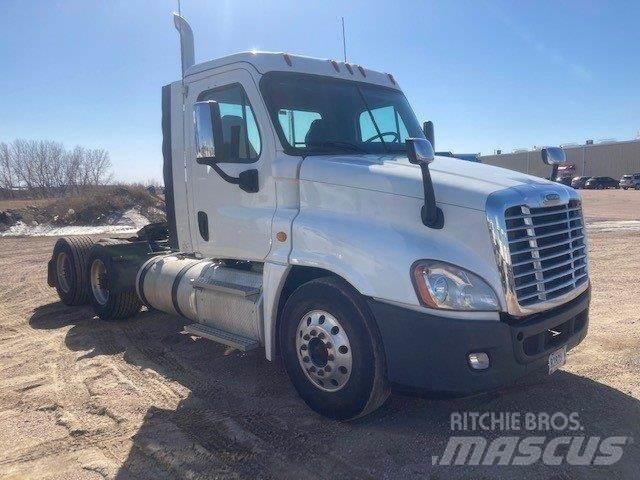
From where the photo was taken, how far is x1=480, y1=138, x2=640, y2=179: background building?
2547 inches

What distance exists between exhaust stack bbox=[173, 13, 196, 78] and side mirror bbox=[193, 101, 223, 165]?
1.98 meters

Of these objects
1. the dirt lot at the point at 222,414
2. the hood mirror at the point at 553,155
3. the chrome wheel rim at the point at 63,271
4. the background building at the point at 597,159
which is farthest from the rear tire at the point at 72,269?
the background building at the point at 597,159

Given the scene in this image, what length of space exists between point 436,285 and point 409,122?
2462 millimetres

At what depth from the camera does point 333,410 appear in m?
3.97

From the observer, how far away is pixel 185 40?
620cm

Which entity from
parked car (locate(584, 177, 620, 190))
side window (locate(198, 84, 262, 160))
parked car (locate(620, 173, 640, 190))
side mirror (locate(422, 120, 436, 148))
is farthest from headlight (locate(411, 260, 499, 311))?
parked car (locate(584, 177, 620, 190))

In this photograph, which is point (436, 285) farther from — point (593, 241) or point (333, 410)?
point (593, 241)

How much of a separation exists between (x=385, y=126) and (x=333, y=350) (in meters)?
2.29

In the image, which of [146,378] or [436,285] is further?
[146,378]

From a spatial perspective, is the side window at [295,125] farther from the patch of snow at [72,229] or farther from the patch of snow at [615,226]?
the patch of snow at [72,229]

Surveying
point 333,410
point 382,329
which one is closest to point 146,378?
point 333,410

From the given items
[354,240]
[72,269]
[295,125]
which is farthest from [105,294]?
[354,240]

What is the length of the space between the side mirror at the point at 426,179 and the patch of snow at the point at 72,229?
19.9 m

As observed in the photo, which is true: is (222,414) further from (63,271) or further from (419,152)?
(63,271)
